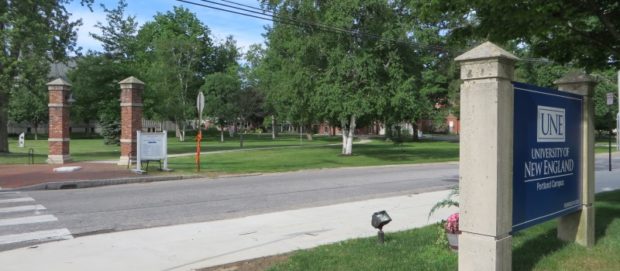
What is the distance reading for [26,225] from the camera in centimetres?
937

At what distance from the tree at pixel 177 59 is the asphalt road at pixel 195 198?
39817 mm

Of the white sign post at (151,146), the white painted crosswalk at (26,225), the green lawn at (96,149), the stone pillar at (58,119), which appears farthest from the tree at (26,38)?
the white painted crosswalk at (26,225)

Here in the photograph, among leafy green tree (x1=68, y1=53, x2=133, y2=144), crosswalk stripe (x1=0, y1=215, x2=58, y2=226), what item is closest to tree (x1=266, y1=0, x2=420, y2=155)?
leafy green tree (x1=68, y1=53, x2=133, y2=144)

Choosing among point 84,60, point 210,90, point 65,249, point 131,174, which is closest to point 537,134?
point 65,249

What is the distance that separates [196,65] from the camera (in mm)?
70875

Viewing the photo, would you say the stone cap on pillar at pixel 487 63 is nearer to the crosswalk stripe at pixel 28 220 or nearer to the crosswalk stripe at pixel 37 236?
the crosswalk stripe at pixel 37 236

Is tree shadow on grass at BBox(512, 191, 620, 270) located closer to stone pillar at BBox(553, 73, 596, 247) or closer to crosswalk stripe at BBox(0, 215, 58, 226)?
stone pillar at BBox(553, 73, 596, 247)

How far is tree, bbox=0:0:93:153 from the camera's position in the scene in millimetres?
27453

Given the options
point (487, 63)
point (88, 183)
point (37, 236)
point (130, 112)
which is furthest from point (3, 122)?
point (487, 63)

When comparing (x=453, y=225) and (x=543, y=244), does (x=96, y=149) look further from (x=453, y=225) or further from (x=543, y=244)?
(x=543, y=244)

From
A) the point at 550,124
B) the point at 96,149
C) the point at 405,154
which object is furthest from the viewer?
the point at 96,149

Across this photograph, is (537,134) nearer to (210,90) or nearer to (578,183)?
(578,183)

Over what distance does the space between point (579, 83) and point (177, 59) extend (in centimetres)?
6251

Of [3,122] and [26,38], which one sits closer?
[26,38]
